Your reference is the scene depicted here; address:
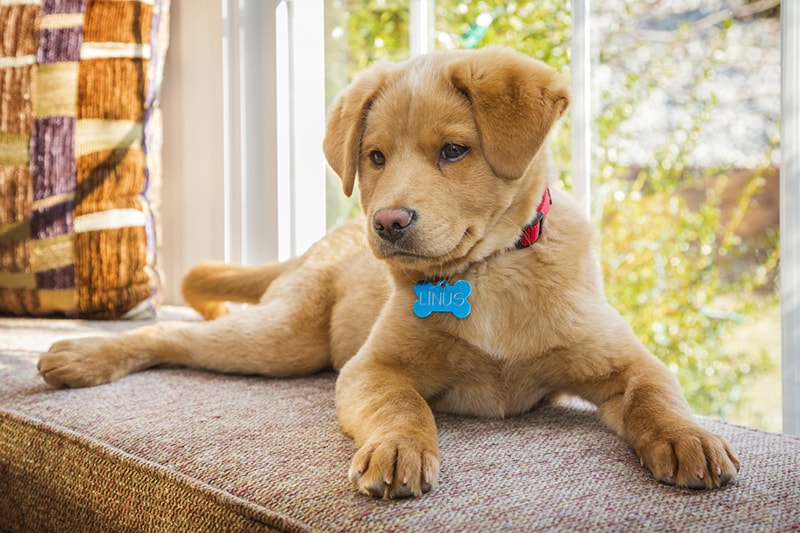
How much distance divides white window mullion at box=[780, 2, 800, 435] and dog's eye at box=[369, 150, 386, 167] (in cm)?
92

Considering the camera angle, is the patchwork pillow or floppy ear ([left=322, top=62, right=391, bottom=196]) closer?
floppy ear ([left=322, top=62, right=391, bottom=196])

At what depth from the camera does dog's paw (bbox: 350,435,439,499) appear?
51.4 inches

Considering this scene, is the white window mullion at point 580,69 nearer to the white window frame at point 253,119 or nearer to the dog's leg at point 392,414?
the white window frame at point 253,119

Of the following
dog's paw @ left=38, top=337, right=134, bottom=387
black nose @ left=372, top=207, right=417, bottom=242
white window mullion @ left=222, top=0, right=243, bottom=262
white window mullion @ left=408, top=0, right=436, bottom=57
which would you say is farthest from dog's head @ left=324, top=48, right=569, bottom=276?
white window mullion @ left=222, top=0, right=243, bottom=262

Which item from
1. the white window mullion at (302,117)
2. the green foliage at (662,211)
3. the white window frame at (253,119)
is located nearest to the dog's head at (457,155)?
the white window frame at (253,119)

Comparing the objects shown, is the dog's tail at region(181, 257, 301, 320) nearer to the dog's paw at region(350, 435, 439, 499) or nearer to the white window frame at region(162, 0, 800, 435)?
the white window frame at region(162, 0, 800, 435)

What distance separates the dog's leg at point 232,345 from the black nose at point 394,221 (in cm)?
73

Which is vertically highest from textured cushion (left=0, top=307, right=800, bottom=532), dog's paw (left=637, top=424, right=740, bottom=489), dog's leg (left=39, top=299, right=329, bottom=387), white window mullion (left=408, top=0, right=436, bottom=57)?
white window mullion (left=408, top=0, right=436, bottom=57)

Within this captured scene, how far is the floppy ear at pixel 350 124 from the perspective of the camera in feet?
6.22

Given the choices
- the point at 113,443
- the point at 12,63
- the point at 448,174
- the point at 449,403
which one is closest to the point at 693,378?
the point at 449,403

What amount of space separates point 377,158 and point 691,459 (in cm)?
89

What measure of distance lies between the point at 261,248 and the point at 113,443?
4.88 feet

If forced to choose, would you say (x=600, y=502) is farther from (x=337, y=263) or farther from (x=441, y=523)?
(x=337, y=263)

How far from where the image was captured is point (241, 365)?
2.24 metres
